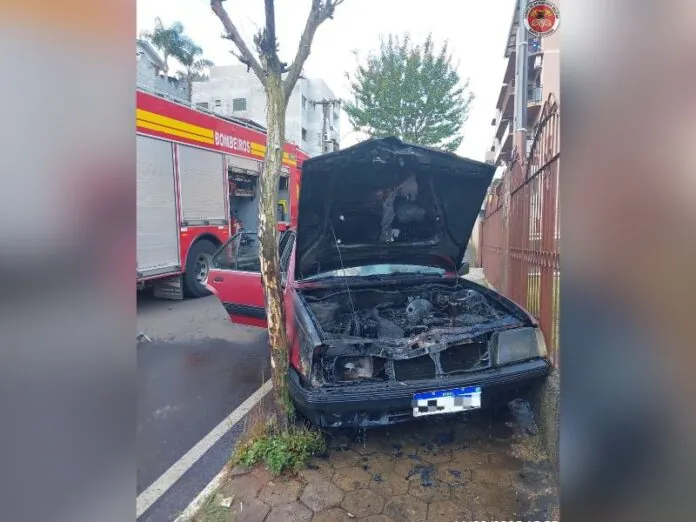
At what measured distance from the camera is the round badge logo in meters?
4.24

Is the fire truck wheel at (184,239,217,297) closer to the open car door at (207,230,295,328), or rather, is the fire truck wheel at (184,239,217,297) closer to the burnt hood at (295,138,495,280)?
the open car door at (207,230,295,328)

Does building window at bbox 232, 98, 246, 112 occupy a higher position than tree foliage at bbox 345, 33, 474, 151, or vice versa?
building window at bbox 232, 98, 246, 112

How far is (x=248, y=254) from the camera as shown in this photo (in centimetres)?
525

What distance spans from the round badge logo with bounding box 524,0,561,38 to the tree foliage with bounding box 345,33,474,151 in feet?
34.0

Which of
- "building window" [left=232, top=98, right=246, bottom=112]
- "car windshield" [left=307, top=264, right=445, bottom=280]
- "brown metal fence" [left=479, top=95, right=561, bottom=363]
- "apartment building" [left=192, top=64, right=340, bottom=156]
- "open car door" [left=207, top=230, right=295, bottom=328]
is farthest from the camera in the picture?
"building window" [left=232, top=98, right=246, bottom=112]

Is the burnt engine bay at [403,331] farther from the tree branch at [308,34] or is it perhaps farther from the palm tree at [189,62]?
the palm tree at [189,62]

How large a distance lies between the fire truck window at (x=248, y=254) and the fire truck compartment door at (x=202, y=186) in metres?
2.77

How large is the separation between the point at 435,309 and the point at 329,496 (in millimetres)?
1932

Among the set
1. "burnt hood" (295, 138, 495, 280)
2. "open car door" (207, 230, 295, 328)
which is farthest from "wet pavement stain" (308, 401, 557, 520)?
"open car door" (207, 230, 295, 328)

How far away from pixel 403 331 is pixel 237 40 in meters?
2.40
